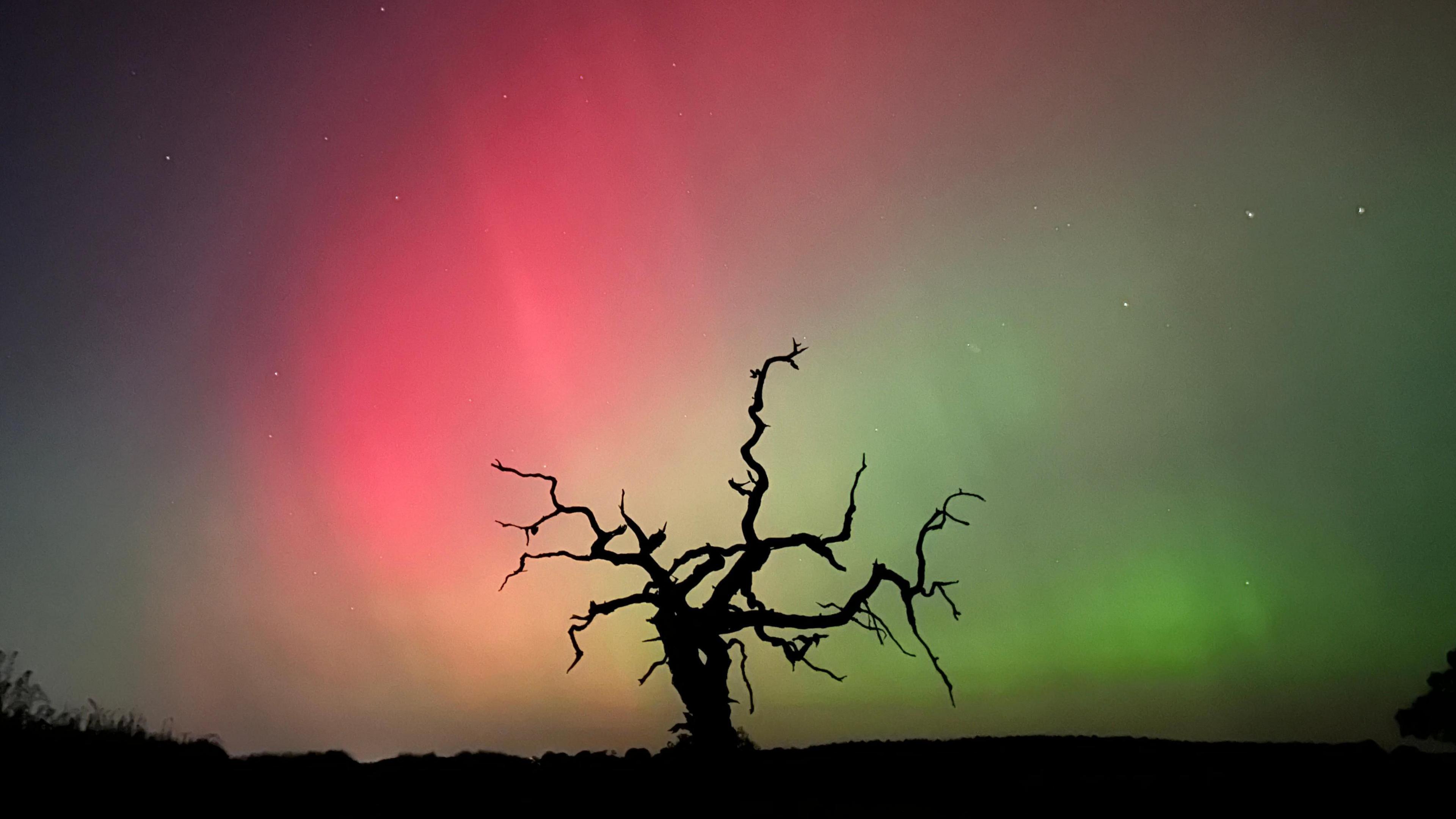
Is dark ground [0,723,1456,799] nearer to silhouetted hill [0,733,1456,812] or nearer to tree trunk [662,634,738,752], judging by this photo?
silhouetted hill [0,733,1456,812]

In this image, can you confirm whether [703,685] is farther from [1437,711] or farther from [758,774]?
[1437,711]

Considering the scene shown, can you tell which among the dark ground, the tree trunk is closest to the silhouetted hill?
the dark ground

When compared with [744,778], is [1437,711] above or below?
below

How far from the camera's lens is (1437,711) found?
2008 cm

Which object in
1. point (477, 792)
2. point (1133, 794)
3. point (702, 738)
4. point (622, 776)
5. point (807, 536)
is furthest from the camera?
point (807, 536)

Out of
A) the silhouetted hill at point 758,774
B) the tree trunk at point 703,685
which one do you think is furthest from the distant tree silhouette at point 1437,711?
the tree trunk at point 703,685

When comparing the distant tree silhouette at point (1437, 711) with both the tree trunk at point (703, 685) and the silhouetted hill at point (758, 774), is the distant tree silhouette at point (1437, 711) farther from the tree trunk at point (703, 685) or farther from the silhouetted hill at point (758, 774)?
the tree trunk at point (703, 685)

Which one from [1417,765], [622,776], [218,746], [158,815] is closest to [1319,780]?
[1417,765]

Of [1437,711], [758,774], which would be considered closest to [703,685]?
[758,774]

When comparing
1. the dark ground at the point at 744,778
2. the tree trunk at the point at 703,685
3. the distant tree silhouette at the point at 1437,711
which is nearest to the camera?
the dark ground at the point at 744,778

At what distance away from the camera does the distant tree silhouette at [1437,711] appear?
65.2 feet

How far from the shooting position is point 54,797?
630 cm

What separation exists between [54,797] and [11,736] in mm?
2157

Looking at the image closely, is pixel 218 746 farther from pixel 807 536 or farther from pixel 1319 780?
pixel 1319 780
